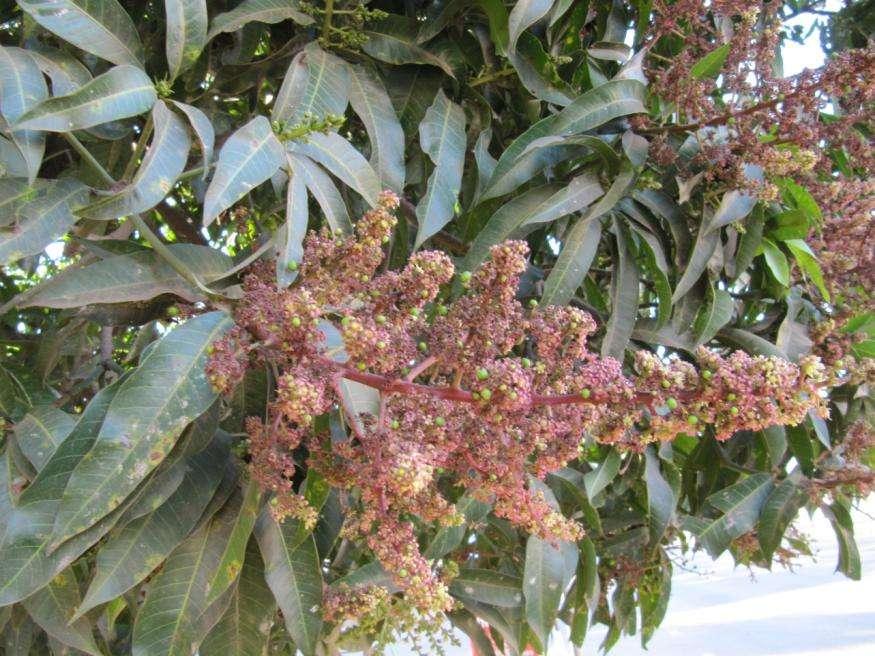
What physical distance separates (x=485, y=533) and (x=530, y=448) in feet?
3.27

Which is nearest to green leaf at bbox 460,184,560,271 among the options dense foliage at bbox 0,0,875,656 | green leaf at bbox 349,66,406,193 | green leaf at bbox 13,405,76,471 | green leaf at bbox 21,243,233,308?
dense foliage at bbox 0,0,875,656

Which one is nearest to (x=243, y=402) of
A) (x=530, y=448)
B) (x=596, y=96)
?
(x=530, y=448)

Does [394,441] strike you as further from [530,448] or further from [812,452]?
[812,452]

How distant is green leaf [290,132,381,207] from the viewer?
1.05m

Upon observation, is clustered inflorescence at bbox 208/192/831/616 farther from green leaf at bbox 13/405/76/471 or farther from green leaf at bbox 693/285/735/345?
green leaf at bbox 693/285/735/345

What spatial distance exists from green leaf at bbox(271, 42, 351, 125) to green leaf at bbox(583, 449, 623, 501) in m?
0.68

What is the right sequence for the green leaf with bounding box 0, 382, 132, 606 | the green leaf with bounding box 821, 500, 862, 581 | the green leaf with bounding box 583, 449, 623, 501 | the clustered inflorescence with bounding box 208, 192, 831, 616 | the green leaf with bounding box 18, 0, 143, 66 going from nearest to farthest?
the clustered inflorescence with bounding box 208, 192, 831, 616
the green leaf with bounding box 0, 382, 132, 606
the green leaf with bounding box 18, 0, 143, 66
the green leaf with bounding box 583, 449, 623, 501
the green leaf with bounding box 821, 500, 862, 581

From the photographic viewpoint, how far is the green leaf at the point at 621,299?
1247 mm

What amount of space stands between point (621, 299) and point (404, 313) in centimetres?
54

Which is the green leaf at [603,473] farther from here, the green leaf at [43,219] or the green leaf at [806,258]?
the green leaf at [43,219]

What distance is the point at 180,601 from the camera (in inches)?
40.6

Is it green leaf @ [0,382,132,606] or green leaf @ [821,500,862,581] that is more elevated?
green leaf @ [0,382,132,606]

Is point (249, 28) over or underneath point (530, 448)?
over

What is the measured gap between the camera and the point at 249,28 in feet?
4.25
